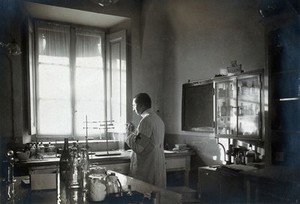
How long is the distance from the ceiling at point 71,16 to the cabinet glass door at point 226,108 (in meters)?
2.64

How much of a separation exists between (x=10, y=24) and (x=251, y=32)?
382cm

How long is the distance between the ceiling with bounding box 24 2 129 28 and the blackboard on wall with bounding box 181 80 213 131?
6.51 ft

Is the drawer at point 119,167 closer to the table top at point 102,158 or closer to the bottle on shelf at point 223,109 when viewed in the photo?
the table top at point 102,158

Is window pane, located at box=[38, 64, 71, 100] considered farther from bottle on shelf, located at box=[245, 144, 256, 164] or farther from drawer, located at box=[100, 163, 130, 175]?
bottle on shelf, located at box=[245, 144, 256, 164]

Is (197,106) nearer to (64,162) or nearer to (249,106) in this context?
(249,106)

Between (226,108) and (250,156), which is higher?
(226,108)

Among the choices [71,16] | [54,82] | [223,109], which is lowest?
[223,109]

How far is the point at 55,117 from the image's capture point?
6223 mm

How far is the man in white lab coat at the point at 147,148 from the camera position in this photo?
13.2 feet

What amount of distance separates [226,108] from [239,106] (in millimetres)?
272

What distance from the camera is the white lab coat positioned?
13.2 ft

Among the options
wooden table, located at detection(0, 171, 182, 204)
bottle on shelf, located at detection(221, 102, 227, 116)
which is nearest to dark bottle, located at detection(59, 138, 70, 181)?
wooden table, located at detection(0, 171, 182, 204)

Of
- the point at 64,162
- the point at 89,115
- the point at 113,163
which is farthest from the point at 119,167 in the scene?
the point at 64,162

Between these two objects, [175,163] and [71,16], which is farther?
[71,16]
